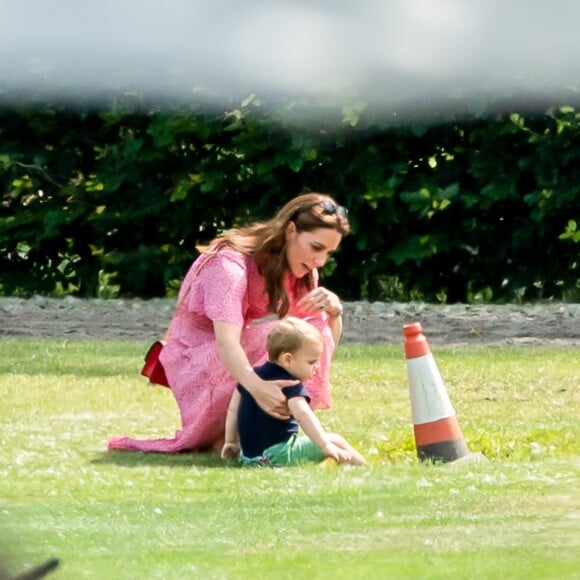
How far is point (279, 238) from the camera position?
4.91 meters

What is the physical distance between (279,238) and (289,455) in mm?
723

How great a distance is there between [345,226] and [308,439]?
70cm

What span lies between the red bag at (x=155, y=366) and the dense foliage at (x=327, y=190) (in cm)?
453

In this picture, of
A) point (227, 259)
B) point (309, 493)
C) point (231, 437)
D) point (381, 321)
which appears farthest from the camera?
point (381, 321)

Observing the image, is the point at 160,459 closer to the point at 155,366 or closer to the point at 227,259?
the point at 155,366

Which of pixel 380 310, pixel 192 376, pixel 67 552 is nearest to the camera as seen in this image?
pixel 67 552

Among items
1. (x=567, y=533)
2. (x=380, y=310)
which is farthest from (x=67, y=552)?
(x=380, y=310)

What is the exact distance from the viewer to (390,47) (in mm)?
529

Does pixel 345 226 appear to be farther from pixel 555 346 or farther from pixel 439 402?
pixel 555 346

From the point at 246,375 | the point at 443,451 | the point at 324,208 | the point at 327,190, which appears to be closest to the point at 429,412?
the point at 443,451

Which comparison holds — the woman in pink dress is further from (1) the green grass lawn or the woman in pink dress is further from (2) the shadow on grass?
(1) the green grass lawn

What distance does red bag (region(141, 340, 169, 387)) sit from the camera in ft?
17.4

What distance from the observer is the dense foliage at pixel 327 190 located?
10.3 m

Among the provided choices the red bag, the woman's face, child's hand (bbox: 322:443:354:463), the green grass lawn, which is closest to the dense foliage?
the green grass lawn
